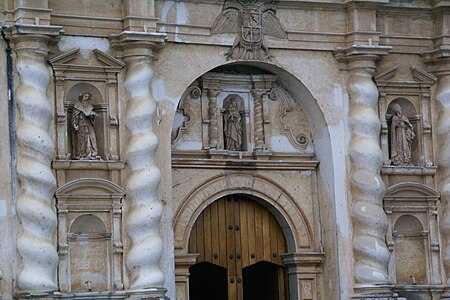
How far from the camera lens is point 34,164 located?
70.1 feet

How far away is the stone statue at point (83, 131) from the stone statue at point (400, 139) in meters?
5.30

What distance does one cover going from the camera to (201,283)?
80.3 feet

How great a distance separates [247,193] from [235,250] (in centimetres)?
96

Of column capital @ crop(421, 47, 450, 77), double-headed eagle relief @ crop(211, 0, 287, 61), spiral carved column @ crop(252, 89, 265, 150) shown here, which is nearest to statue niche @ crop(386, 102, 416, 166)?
column capital @ crop(421, 47, 450, 77)

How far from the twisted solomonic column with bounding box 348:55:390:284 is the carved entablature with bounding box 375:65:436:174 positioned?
0.40 metres

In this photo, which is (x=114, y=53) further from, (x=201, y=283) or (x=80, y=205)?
(x=201, y=283)

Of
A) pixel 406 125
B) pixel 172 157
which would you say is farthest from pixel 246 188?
pixel 406 125

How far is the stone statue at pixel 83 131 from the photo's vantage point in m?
22.2

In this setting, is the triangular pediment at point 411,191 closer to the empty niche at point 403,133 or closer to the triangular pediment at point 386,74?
the empty niche at point 403,133

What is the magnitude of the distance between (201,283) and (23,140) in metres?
4.66

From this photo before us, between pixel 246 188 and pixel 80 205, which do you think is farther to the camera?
pixel 246 188

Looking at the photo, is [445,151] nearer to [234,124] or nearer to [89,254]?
[234,124]

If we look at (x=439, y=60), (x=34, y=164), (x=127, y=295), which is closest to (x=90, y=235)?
(x=127, y=295)

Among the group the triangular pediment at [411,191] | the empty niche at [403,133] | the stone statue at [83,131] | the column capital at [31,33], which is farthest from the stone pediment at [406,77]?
the column capital at [31,33]
